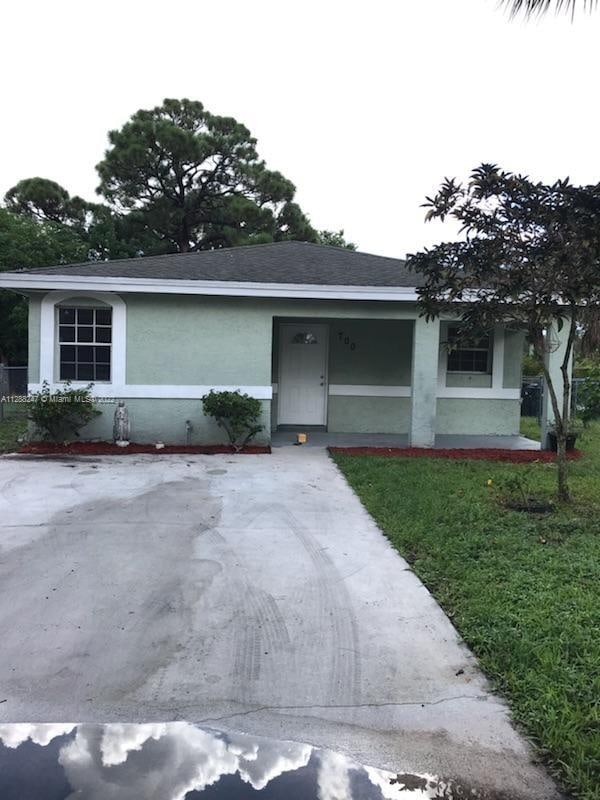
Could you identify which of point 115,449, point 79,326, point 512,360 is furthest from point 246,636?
point 512,360

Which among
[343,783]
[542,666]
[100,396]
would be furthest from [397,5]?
[100,396]

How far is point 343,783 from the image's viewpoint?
2168 mm

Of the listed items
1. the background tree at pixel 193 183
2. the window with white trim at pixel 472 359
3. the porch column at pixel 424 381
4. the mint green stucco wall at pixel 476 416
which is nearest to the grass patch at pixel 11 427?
the porch column at pixel 424 381

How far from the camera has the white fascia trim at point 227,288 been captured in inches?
349

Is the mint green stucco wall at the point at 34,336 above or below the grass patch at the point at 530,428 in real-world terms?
above

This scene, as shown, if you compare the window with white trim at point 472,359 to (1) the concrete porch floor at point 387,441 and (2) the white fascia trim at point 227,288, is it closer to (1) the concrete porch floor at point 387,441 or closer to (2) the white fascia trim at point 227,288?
(1) the concrete porch floor at point 387,441

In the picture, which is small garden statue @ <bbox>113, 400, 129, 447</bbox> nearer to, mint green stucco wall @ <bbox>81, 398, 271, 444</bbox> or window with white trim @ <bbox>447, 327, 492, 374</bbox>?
mint green stucco wall @ <bbox>81, 398, 271, 444</bbox>

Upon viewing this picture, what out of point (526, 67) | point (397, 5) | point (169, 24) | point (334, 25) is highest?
point (169, 24)

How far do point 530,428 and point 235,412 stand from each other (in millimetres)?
7443

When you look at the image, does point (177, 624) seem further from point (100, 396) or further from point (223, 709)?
point (100, 396)

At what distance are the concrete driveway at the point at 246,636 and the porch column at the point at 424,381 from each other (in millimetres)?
4086

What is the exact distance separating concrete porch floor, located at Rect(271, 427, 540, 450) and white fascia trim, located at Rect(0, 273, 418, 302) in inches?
104

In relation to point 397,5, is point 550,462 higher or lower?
lower

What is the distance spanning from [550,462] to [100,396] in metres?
7.40
